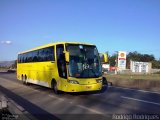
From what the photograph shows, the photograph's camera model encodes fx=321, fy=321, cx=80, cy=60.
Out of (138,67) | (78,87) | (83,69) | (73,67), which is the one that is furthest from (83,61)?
(138,67)

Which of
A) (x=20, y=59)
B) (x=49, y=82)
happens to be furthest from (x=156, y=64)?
(x=49, y=82)

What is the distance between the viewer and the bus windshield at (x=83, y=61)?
1786cm

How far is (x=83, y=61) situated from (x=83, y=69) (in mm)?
469

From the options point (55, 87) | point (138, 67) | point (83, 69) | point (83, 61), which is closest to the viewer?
point (83, 69)

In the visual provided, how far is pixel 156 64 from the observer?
146000mm

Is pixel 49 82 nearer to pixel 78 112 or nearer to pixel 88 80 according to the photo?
pixel 88 80

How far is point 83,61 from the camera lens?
18.1 meters

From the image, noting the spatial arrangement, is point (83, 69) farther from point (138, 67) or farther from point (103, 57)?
point (138, 67)

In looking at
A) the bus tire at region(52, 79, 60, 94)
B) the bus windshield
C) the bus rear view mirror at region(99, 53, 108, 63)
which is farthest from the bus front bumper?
the bus rear view mirror at region(99, 53, 108, 63)

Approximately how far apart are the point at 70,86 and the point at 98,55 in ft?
9.24

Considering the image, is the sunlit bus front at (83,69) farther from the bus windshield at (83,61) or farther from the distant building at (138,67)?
the distant building at (138,67)

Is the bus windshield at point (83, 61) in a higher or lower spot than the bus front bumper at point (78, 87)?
higher

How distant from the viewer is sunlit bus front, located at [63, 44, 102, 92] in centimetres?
1769

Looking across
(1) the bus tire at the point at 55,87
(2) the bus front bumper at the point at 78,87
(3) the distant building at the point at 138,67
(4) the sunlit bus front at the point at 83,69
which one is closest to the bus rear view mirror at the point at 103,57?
(4) the sunlit bus front at the point at 83,69
